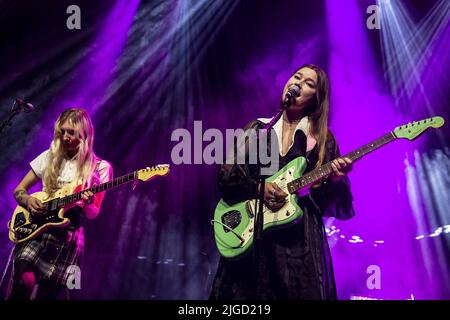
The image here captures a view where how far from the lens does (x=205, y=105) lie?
4.94 m

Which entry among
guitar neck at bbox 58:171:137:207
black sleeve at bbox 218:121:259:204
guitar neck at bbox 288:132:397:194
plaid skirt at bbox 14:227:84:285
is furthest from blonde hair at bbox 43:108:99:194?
guitar neck at bbox 288:132:397:194

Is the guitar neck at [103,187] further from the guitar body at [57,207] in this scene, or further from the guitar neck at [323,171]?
the guitar neck at [323,171]

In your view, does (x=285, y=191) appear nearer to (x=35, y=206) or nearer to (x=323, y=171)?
(x=323, y=171)

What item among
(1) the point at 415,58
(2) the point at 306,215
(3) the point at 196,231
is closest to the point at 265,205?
(2) the point at 306,215

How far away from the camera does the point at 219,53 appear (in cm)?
511

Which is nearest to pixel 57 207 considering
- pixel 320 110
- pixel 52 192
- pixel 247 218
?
pixel 52 192

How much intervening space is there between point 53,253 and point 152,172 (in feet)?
3.54

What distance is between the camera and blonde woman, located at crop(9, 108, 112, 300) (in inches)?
166

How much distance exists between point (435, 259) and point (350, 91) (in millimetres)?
1733

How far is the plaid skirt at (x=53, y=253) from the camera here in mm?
4227

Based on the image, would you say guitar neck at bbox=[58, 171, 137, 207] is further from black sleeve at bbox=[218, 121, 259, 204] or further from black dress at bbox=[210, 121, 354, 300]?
black dress at bbox=[210, 121, 354, 300]

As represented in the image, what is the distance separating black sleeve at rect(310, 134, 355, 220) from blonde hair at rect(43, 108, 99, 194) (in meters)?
2.04
